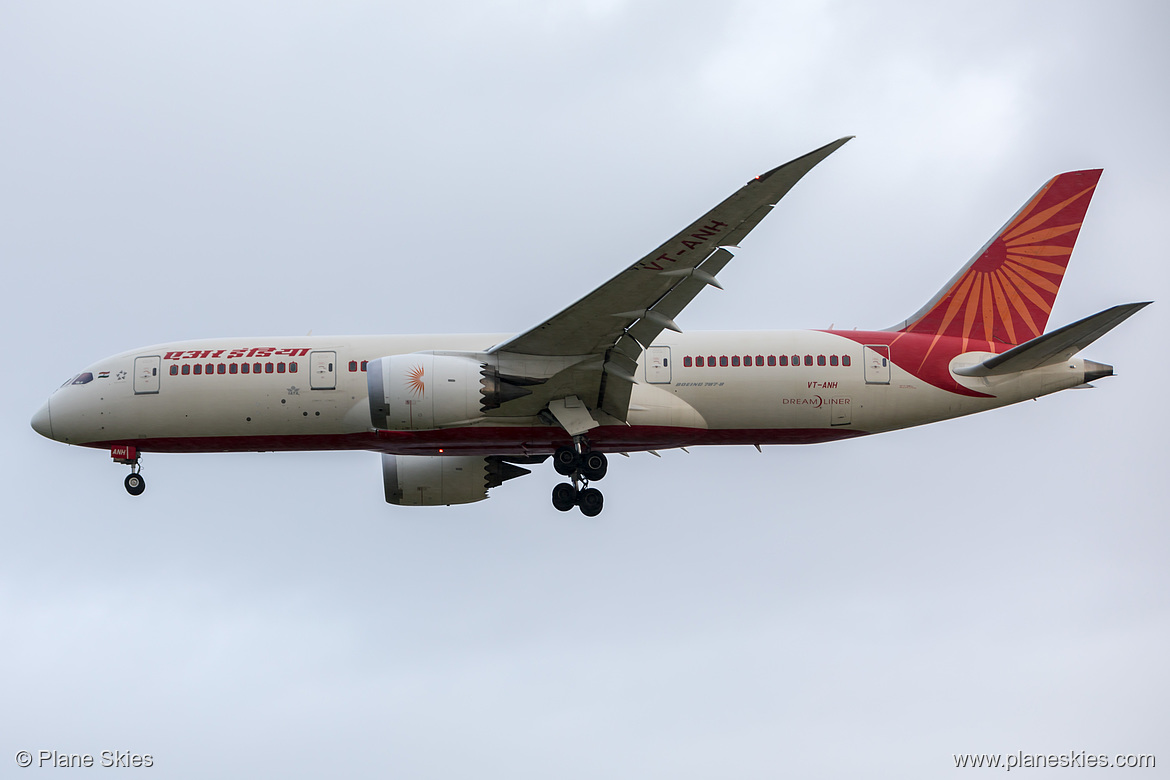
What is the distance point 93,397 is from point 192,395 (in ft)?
8.89

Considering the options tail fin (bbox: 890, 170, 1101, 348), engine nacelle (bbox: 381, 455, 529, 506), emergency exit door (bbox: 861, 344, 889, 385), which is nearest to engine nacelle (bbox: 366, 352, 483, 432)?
engine nacelle (bbox: 381, 455, 529, 506)

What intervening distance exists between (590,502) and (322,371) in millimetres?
7020

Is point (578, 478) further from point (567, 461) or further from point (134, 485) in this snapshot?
point (134, 485)

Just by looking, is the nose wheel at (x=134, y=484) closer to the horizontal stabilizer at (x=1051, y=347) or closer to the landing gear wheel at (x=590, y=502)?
the landing gear wheel at (x=590, y=502)

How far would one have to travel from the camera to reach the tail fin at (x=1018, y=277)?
97.5 feet

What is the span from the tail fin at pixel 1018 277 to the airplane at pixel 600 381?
0.11 feet

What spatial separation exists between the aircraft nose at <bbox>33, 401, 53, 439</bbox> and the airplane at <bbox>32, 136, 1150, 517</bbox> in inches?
1.4

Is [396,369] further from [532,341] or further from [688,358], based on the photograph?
[688,358]

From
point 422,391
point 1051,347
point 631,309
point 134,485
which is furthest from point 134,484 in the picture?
point 1051,347

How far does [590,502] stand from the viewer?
95.1ft

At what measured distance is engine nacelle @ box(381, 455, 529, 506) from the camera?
33.0 meters

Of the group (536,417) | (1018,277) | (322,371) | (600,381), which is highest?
(1018,277)

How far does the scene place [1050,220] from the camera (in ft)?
99.9

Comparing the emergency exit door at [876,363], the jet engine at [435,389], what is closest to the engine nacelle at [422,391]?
the jet engine at [435,389]
